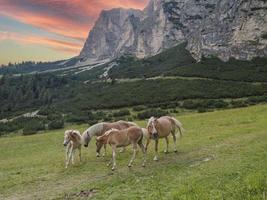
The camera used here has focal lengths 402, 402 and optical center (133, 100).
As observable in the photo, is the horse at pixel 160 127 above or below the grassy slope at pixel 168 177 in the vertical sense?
above

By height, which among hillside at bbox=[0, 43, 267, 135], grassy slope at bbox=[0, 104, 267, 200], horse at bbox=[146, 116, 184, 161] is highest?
horse at bbox=[146, 116, 184, 161]

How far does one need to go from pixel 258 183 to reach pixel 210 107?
71352 millimetres

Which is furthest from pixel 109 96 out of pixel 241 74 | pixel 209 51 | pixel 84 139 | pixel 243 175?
pixel 243 175

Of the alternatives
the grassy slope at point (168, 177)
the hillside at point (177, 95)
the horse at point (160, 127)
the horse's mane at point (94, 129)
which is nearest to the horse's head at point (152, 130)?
the horse at point (160, 127)

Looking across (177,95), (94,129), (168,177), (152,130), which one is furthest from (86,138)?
(177,95)

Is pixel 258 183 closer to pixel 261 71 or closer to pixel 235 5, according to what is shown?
pixel 261 71

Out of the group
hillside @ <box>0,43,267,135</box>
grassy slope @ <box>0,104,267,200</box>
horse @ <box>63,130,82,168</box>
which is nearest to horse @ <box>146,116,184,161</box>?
grassy slope @ <box>0,104,267,200</box>

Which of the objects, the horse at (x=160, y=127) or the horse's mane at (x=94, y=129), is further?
the horse's mane at (x=94, y=129)

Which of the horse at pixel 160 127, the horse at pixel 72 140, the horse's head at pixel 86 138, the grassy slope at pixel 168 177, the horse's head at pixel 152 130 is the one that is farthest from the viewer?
the horse's head at pixel 86 138

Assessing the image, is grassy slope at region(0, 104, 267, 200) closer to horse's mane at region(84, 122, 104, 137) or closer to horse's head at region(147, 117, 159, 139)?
horse's head at region(147, 117, 159, 139)

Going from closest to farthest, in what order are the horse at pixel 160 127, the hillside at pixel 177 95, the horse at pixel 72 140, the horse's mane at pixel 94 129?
the horse at pixel 160 127 → the horse at pixel 72 140 → the horse's mane at pixel 94 129 → the hillside at pixel 177 95

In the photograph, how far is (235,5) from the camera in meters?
197

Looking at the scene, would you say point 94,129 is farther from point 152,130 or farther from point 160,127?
point 152,130

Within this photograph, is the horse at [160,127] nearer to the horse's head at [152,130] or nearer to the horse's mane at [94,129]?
the horse's head at [152,130]
